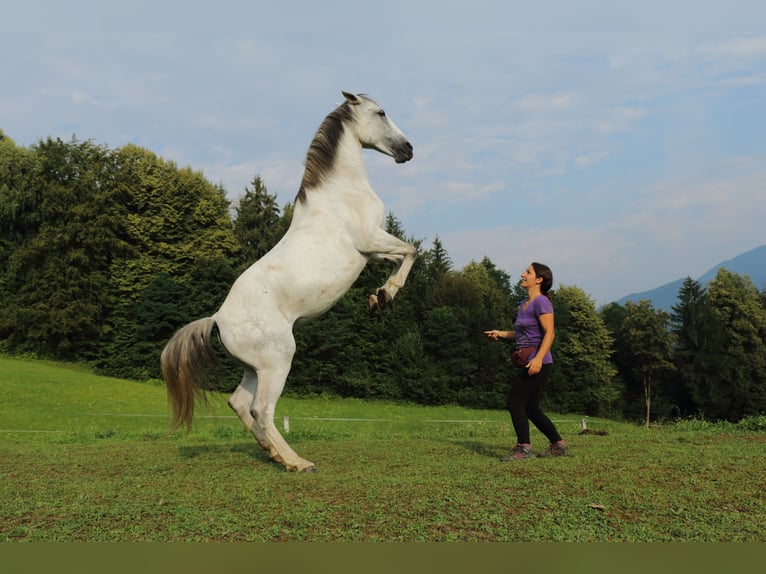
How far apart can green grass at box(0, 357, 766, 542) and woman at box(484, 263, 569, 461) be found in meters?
0.35

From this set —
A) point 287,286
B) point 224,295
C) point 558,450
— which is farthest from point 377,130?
point 224,295

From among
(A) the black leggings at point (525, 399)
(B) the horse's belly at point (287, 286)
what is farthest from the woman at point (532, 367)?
(B) the horse's belly at point (287, 286)

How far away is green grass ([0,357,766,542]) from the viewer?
11.0ft

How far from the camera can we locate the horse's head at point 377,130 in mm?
6449

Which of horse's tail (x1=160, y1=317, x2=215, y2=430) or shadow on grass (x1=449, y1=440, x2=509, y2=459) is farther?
shadow on grass (x1=449, y1=440, x2=509, y2=459)

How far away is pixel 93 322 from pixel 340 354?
1500 cm

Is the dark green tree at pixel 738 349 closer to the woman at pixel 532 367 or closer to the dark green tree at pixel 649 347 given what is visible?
the dark green tree at pixel 649 347

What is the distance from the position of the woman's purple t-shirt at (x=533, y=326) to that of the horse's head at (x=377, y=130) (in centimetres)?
215

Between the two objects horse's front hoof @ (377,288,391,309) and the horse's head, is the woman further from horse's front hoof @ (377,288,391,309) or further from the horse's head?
the horse's head

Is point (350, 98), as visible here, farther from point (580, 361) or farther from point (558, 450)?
point (580, 361)

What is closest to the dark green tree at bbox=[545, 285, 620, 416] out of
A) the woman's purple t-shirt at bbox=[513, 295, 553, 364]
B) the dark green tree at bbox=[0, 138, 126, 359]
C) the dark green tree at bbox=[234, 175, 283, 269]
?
the dark green tree at bbox=[234, 175, 283, 269]

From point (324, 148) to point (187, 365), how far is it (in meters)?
2.69

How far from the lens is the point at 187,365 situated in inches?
232

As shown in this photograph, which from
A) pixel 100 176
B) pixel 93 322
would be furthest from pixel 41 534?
pixel 100 176
